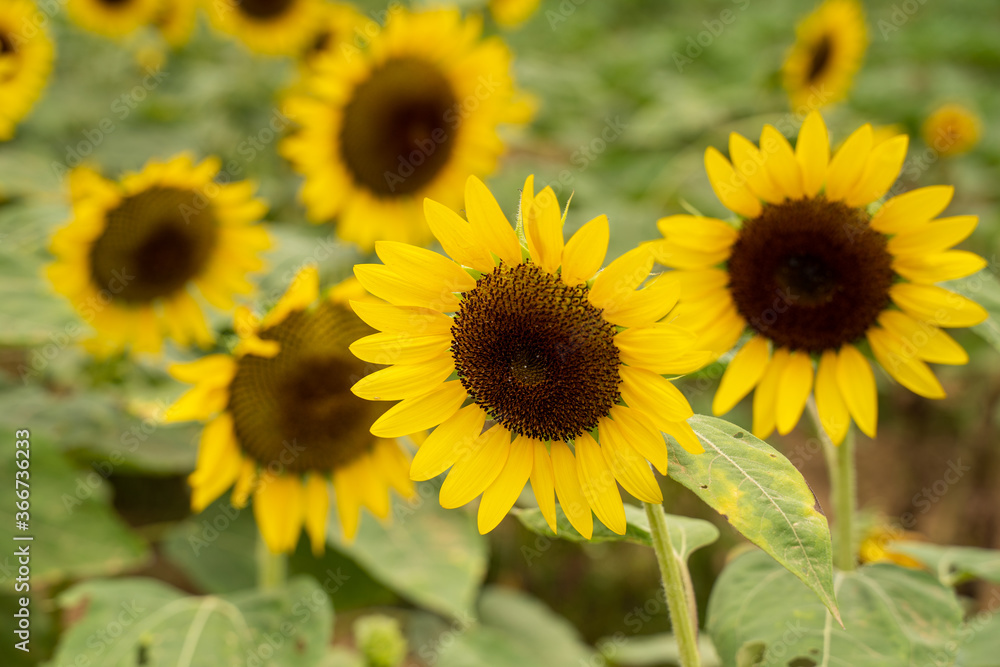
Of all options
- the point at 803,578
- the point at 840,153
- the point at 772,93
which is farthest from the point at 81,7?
the point at 803,578

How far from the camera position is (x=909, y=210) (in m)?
1.04

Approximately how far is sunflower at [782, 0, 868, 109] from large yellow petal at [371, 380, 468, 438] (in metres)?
3.22

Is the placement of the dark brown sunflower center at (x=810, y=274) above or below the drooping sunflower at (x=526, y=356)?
above

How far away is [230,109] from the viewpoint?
127 inches

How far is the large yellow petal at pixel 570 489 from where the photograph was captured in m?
0.81

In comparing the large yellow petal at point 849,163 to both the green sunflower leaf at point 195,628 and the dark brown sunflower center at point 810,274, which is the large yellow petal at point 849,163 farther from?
the green sunflower leaf at point 195,628

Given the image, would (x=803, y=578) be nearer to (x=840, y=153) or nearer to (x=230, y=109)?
(x=840, y=153)

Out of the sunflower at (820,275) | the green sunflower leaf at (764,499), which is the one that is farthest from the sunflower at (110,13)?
the green sunflower leaf at (764,499)

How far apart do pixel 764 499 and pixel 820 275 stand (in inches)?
19.7

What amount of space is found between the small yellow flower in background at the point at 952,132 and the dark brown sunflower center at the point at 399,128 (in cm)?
254

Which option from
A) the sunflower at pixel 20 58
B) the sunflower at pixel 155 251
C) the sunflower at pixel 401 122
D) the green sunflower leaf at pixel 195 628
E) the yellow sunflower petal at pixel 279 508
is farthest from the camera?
the sunflower at pixel 20 58

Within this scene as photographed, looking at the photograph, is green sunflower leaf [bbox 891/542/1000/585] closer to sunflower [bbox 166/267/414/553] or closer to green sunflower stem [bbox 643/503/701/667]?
green sunflower stem [bbox 643/503/701/667]

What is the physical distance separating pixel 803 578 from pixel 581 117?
3.74 m

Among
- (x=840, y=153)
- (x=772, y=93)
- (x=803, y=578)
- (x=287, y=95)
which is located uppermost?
(x=772, y=93)
